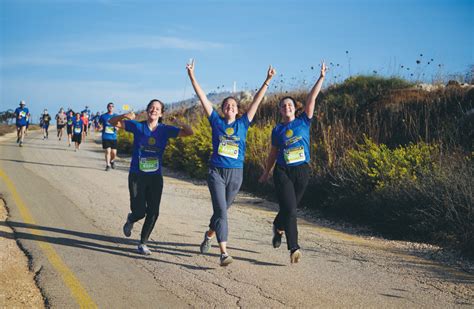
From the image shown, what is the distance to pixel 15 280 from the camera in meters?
5.26

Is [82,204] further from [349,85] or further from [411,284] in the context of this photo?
[349,85]

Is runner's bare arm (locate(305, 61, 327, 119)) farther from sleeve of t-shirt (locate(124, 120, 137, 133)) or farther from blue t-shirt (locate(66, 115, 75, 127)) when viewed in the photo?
blue t-shirt (locate(66, 115, 75, 127))

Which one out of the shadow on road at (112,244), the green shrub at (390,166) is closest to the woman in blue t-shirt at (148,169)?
the shadow on road at (112,244)

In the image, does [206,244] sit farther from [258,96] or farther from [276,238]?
[258,96]

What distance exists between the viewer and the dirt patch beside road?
15.3 ft

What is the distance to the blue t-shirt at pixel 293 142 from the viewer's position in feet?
A: 20.6

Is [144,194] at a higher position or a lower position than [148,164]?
lower

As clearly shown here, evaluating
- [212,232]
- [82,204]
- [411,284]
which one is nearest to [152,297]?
[212,232]

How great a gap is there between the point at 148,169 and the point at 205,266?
148 centimetres

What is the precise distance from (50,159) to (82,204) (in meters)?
9.15

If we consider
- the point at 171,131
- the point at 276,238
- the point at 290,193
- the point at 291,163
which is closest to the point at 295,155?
the point at 291,163

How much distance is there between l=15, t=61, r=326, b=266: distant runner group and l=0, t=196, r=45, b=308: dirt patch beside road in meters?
1.44

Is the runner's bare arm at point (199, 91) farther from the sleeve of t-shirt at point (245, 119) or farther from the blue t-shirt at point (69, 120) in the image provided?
the blue t-shirt at point (69, 120)

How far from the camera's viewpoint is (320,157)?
11.8 m
